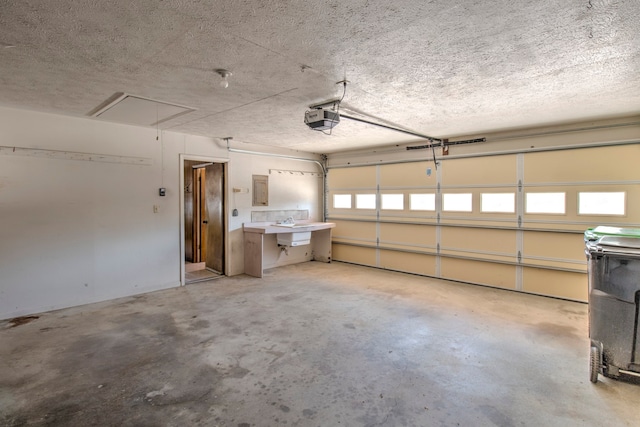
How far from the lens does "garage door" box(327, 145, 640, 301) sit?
411 centimetres

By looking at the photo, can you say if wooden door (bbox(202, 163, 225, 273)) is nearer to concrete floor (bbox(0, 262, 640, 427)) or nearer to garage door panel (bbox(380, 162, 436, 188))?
concrete floor (bbox(0, 262, 640, 427))

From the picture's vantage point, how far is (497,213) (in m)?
4.94

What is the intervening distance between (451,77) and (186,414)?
3.25m

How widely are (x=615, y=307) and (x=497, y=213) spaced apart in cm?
270

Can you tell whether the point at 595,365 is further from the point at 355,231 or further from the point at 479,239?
A: the point at 355,231

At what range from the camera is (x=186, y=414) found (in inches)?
80.3

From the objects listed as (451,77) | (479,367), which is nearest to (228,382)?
(479,367)

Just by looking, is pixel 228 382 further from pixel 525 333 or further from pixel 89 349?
pixel 525 333

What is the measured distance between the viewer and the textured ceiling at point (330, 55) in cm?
179

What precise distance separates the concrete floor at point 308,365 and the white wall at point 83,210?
1.16 ft

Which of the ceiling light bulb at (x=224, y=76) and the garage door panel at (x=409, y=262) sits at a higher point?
the ceiling light bulb at (x=224, y=76)

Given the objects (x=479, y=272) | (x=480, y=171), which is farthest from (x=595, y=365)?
(x=480, y=171)

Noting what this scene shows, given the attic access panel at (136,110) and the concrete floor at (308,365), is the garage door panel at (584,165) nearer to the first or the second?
the concrete floor at (308,365)

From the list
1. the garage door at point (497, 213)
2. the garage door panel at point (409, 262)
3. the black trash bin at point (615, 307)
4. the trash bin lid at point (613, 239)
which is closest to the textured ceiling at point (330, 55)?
the garage door at point (497, 213)
